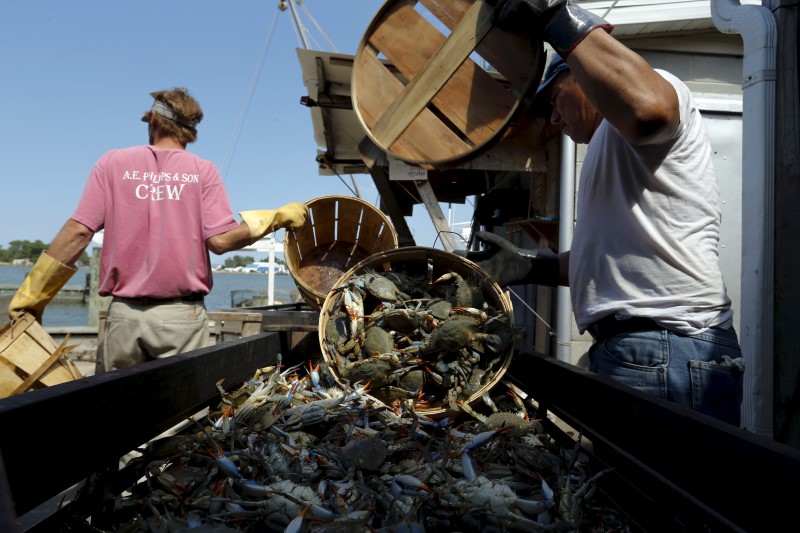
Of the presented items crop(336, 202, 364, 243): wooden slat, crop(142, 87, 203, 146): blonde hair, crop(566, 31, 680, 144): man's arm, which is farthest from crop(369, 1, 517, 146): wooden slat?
crop(566, 31, 680, 144): man's arm

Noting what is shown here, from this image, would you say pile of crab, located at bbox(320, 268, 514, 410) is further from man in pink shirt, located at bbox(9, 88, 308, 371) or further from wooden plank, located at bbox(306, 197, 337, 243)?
wooden plank, located at bbox(306, 197, 337, 243)

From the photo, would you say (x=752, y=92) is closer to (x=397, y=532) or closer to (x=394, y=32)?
(x=394, y=32)

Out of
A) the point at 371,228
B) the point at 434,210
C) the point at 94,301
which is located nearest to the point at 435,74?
the point at 434,210

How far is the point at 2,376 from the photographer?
1937mm

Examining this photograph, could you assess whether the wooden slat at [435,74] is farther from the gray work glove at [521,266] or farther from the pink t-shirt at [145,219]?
the pink t-shirt at [145,219]

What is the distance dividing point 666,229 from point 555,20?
844 mm

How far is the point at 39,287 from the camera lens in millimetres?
2703

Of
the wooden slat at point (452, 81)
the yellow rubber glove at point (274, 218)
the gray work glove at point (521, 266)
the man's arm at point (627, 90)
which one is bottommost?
the gray work glove at point (521, 266)

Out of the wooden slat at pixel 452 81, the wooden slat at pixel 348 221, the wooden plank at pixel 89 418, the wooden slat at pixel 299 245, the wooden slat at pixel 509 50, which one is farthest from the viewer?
the wooden slat at pixel 348 221

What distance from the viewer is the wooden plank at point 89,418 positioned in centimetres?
101

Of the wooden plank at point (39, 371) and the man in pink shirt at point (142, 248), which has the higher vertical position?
the man in pink shirt at point (142, 248)

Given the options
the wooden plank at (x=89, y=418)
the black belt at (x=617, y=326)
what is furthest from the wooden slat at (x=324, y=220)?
the black belt at (x=617, y=326)

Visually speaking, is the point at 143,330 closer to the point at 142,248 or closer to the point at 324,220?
the point at 142,248

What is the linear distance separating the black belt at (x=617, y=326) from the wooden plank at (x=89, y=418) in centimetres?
158
